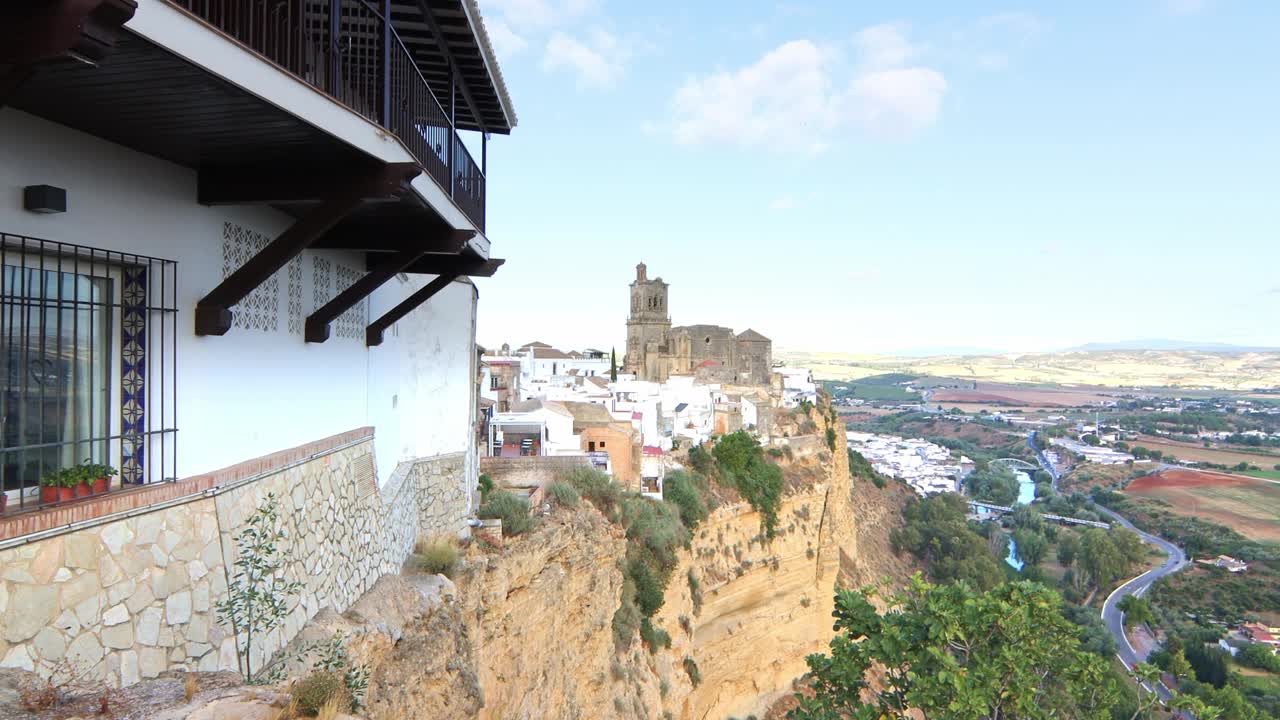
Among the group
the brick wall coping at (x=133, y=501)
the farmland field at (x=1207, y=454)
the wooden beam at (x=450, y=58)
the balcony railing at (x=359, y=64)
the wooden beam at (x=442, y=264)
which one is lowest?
the farmland field at (x=1207, y=454)

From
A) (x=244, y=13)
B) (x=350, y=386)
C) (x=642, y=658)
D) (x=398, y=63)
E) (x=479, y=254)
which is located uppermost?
(x=398, y=63)

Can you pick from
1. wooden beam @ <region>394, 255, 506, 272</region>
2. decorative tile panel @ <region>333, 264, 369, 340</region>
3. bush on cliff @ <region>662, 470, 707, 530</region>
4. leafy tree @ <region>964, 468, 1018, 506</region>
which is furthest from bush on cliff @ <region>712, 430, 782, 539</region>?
leafy tree @ <region>964, 468, 1018, 506</region>

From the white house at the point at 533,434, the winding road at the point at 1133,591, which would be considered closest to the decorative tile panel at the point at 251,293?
the white house at the point at 533,434

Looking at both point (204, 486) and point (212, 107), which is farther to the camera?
point (204, 486)

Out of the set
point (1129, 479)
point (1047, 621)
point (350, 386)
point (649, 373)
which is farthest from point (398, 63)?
point (1129, 479)

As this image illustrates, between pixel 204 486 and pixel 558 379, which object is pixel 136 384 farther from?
pixel 558 379

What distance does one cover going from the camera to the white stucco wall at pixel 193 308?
11.0 feet

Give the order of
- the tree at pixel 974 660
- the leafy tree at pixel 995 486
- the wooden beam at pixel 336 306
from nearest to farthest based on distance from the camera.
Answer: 1. the wooden beam at pixel 336 306
2. the tree at pixel 974 660
3. the leafy tree at pixel 995 486

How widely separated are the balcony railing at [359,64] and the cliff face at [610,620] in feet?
13.0

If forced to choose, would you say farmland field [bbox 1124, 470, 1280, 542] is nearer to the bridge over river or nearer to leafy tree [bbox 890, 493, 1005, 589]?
the bridge over river

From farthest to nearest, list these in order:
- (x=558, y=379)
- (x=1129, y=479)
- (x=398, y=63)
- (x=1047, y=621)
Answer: (x=1129, y=479) < (x=558, y=379) < (x=1047, y=621) < (x=398, y=63)

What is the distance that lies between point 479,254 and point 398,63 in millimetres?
2185

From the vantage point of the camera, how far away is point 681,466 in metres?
26.5

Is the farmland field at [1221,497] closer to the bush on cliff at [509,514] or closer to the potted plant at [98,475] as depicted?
the bush on cliff at [509,514]
